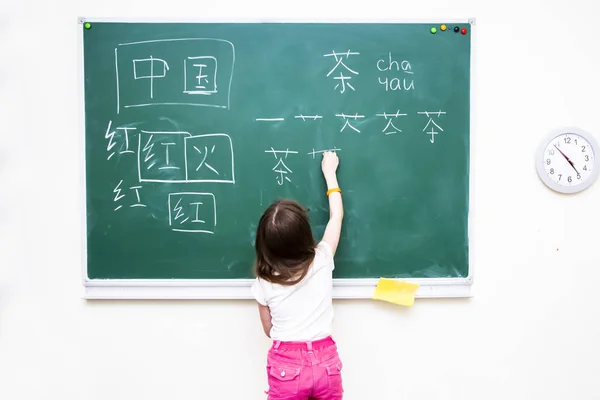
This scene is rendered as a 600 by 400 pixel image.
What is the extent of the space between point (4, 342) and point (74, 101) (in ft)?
3.81

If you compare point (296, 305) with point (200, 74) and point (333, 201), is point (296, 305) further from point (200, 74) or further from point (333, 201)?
point (200, 74)

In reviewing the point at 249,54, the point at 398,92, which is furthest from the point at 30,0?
the point at 398,92

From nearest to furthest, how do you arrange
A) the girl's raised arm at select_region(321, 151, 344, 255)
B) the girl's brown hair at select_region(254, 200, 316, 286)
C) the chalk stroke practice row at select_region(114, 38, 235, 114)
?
the girl's brown hair at select_region(254, 200, 316, 286) < the girl's raised arm at select_region(321, 151, 344, 255) < the chalk stroke practice row at select_region(114, 38, 235, 114)

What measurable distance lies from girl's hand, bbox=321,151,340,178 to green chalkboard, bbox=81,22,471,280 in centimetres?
4

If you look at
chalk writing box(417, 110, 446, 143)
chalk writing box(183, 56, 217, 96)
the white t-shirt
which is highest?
chalk writing box(183, 56, 217, 96)

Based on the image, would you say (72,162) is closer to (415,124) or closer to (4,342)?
(4,342)

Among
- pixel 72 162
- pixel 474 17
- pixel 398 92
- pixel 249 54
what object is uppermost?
pixel 474 17

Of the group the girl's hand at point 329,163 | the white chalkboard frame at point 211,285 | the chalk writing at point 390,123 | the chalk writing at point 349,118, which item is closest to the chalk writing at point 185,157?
the white chalkboard frame at point 211,285

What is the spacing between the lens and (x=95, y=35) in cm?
199

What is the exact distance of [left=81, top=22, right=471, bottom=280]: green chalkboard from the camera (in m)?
1.98

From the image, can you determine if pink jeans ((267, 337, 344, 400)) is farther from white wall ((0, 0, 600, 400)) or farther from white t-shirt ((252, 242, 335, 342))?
white wall ((0, 0, 600, 400))

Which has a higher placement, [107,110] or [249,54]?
[249,54]

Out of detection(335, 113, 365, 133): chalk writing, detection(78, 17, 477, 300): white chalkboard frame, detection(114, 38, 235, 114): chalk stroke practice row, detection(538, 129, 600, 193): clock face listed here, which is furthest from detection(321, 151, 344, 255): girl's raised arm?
detection(538, 129, 600, 193): clock face

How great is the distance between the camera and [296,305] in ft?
5.50
